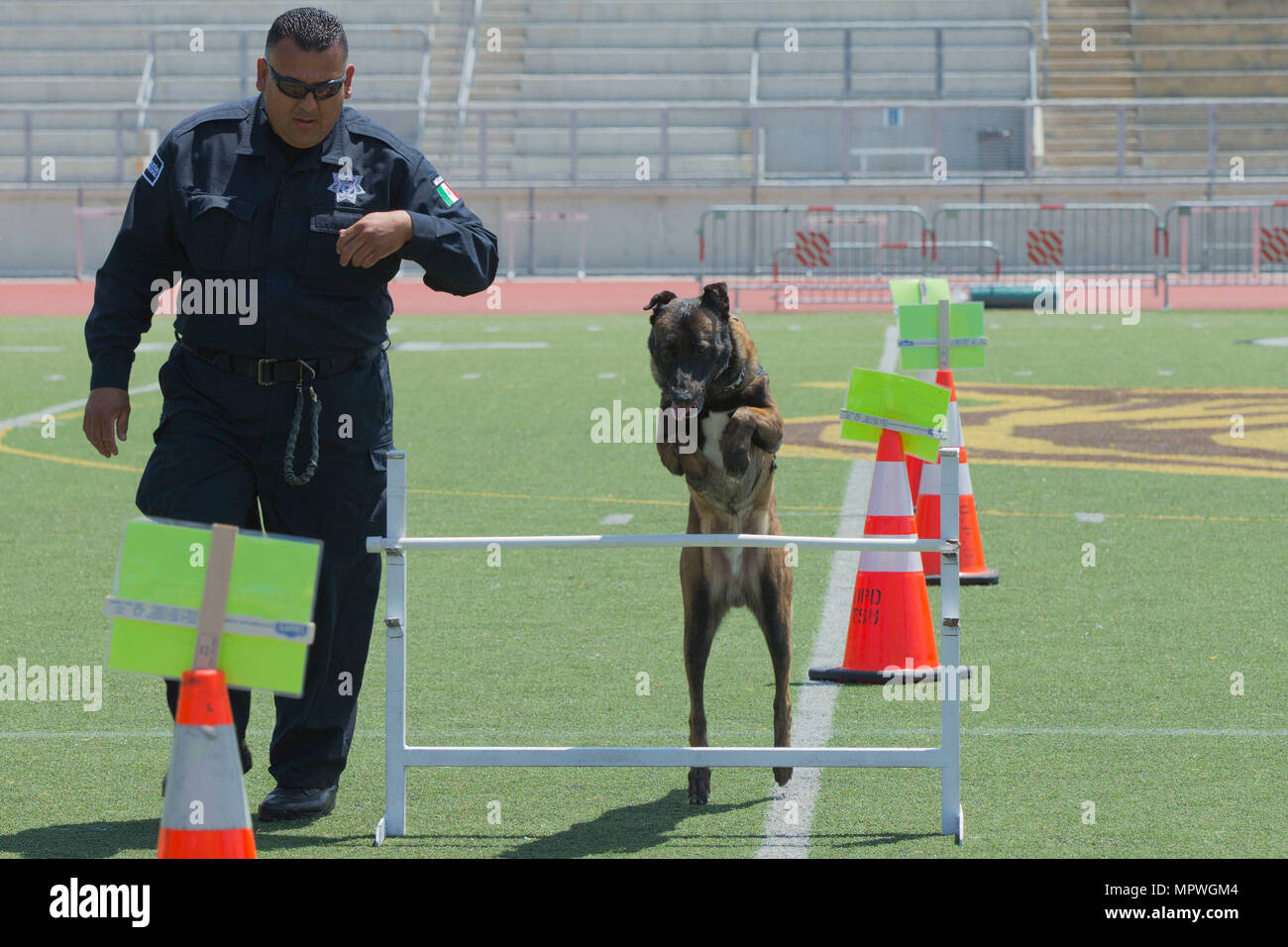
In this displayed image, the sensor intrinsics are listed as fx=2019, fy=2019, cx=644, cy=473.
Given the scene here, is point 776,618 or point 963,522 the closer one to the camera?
point 776,618

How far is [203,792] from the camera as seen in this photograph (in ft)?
14.3

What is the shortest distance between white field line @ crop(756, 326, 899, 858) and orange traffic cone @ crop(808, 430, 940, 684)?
17cm

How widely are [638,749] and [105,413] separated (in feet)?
5.85

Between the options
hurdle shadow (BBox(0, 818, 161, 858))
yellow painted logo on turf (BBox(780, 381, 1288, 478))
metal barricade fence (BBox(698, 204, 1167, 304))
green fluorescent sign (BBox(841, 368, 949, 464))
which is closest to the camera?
hurdle shadow (BBox(0, 818, 161, 858))

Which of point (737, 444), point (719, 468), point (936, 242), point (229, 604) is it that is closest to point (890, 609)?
point (719, 468)

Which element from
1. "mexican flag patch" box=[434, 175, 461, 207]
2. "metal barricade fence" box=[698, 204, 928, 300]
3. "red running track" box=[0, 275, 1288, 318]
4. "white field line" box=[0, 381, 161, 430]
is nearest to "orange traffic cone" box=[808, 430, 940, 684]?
"mexican flag patch" box=[434, 175, 461, 207]

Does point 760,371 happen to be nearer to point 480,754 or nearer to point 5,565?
point 480,754

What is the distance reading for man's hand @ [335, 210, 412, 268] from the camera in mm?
5340

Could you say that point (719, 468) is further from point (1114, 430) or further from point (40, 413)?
point (40, 413)

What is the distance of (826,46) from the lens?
37156 millimetres

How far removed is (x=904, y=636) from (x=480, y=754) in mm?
2254

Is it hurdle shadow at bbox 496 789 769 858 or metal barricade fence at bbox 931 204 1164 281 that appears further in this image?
metal barricade fence at bbox 931 204 1164 281

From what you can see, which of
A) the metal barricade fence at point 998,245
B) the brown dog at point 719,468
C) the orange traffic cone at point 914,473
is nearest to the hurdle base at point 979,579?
the orange traffic cone at point 914,473

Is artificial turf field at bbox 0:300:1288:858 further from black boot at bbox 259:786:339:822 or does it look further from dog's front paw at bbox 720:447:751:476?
dog's front paw at bbox 720:447:751:476
